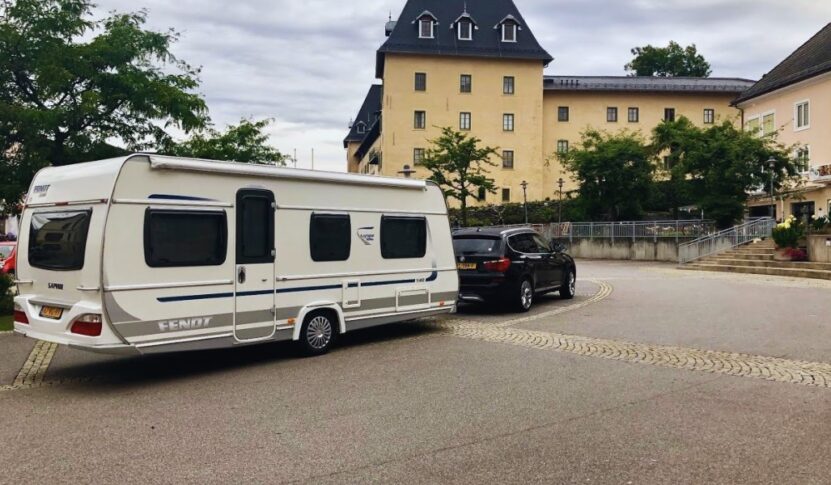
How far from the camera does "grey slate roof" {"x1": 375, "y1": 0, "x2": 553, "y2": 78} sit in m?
62.8

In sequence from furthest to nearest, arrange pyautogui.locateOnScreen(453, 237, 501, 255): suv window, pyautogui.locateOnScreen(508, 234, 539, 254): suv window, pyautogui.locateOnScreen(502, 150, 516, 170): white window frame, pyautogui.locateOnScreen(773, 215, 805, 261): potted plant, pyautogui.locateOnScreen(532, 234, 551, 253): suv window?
pyautogui.locateOnScreen(502, 150, 516, 170): white window frame, pyautogui.locateOnScreen(773, 215, 805, 261): potted plant, pyautogui.locateOnScreen(532, 234, 551, 253): suv window, pyautogui.locateOnScreen(508, 234, 539, 254): suv window, pyautogui.locateOnScreen(453, 237, 501, 255): suv window

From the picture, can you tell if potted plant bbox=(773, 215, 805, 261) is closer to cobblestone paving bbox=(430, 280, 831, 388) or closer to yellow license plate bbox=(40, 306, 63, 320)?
cobblestone paving bbox=(430, 280, 831, 388)

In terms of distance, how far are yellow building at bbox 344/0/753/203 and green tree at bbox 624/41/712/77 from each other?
13550 mm

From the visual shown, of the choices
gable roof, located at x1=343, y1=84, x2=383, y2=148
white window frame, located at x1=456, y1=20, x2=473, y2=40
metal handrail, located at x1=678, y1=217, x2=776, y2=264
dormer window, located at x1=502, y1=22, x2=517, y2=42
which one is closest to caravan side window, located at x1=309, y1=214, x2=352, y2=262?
metal handrail, located at x1=678, y1=217, x2=776, y2=264

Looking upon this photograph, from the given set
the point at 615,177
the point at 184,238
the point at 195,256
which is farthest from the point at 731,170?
the point at 184,238

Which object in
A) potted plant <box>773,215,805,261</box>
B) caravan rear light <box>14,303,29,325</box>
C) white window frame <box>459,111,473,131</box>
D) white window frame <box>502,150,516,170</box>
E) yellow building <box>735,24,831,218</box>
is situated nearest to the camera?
caravan rear light <box>14,303,29,325</box>

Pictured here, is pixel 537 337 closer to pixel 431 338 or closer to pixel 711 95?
pixel 431 338

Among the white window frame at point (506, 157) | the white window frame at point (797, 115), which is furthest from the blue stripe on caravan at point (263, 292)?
the white window frame at point (506, 157)

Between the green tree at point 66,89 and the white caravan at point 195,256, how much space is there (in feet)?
23.9

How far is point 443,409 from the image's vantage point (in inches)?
272

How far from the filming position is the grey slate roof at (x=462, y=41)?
62812 mm

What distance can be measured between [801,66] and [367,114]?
2562 inches

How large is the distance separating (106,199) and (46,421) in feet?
7.89

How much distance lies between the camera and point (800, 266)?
82.1 ft
